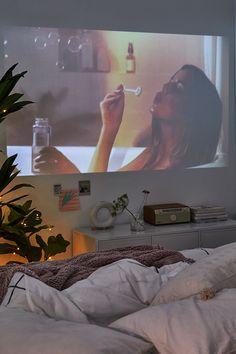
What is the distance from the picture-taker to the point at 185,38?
456cm

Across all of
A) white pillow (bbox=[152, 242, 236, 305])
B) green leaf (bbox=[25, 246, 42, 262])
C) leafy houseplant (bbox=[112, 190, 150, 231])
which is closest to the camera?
white pillow (bbox=[152, 242, 236, 305])

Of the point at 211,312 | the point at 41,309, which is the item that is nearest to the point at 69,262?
the point at 41,309

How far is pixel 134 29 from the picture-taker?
4359mm

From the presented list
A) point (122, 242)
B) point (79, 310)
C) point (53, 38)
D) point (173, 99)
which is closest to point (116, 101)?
point (173, 99)

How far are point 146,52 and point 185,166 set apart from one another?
941 millimetres

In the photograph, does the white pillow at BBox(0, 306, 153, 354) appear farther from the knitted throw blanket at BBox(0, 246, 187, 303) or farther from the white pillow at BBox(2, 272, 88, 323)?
the knitted throw blanket at BBox(0, 246, 187, 303)

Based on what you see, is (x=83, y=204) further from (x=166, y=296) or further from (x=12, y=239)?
(x=166, y=296)


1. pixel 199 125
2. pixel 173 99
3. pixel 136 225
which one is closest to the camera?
pixel 136 225

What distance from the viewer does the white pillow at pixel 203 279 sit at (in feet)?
6.44

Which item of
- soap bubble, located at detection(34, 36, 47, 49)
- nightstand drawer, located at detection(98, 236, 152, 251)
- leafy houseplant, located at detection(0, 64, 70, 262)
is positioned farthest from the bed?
soap bubble, located at detection(34, 36, 47, 49)

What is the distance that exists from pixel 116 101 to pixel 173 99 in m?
0.49

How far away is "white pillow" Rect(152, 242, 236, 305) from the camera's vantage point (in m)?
1.96

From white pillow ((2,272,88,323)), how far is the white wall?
2.02m

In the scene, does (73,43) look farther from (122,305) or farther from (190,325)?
(190,325)
